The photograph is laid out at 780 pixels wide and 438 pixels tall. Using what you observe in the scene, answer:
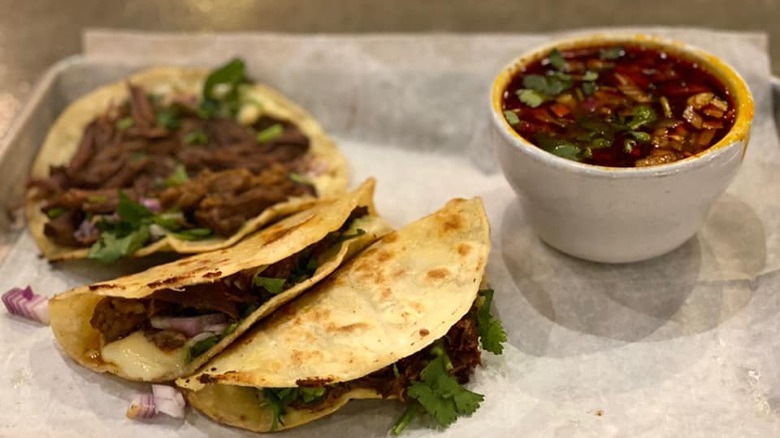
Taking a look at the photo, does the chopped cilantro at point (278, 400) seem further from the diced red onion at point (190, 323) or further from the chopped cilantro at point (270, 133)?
the chopped cilantro at point (270, 133)

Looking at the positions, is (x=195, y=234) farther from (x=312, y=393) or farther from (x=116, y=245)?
(x=312, y=393)

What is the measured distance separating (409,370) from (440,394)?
0.11m

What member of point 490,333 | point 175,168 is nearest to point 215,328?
point 490,333

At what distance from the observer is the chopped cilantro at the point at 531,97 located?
263 cm

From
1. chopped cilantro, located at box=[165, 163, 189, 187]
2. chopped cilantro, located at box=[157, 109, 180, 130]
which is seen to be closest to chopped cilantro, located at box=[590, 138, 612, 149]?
chopped cilantro, located at box=[165, 163, 189, 187]

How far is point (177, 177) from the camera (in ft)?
10.5

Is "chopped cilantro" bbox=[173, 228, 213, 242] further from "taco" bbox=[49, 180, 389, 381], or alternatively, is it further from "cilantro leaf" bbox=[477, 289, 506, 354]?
"cilantro leaf" bbox=[477, 289, 506, 354]

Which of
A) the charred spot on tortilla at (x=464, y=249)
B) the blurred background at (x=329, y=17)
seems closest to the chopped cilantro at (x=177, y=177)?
the charred spot on tortilla at (x=464, y=249)

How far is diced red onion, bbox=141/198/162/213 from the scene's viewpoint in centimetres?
302

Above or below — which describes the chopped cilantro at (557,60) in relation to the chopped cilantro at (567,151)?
above

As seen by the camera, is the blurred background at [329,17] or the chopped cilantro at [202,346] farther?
the blurred background at [329,17]

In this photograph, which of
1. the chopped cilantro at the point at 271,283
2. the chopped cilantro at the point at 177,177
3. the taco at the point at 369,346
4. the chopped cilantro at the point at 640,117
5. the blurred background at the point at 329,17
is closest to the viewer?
the taco at the point at 369,346

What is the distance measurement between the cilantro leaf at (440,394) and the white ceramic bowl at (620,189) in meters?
0.68

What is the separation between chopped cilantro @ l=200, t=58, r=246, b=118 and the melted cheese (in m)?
1.45
